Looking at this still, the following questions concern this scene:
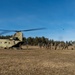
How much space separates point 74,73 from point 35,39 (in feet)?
379

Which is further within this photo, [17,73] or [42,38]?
[42,38]

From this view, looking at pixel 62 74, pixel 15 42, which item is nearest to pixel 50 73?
pixel 62 74

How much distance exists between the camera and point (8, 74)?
12633mm

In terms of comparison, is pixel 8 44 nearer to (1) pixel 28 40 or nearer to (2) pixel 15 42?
(2) pixel 15 42

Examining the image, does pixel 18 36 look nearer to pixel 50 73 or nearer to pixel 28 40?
pixel 50 73

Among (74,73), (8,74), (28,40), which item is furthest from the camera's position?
(28,40)

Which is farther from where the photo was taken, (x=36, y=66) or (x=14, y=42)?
(x=14, y=42)

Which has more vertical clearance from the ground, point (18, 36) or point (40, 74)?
point (18, 36)

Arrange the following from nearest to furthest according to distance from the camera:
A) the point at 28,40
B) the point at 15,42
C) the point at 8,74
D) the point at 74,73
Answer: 1. the point at 8,74
2. the point at 74,73
3. the point at 15,42
4. the point at 28,40

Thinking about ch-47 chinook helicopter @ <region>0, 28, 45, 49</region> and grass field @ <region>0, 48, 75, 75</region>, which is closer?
grass field @ <region>0, 48, 75, 75</region>

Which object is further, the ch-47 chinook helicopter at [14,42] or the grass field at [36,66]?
the ch-47 chinook helicopter at [14,42]

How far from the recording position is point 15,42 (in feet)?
169

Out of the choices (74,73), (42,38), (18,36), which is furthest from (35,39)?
(74,73)

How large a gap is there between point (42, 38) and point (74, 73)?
116 m
